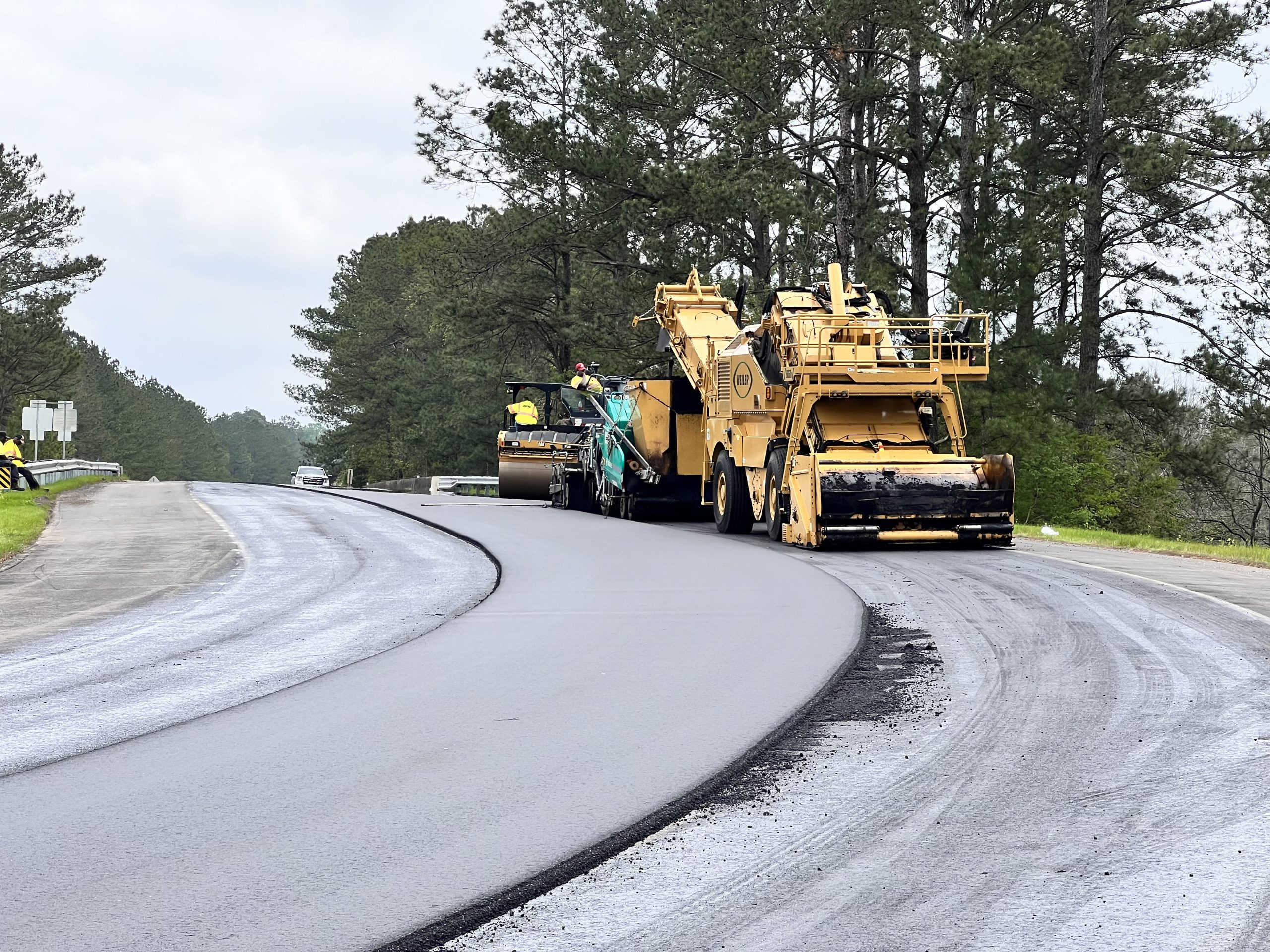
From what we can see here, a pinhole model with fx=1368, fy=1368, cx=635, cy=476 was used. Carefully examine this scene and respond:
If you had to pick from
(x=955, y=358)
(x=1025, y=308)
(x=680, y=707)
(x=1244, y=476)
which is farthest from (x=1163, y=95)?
(x=680, y=707)

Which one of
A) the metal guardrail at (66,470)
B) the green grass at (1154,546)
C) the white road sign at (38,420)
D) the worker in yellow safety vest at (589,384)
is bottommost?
the green grass at (1154,546)

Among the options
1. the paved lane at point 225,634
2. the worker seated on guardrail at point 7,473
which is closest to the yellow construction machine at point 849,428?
the paved lane at point 225,634

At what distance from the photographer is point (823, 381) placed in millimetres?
16781

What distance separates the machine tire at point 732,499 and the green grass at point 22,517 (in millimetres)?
9207

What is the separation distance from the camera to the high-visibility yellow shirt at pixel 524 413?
3256cm

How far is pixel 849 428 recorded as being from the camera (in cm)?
1691

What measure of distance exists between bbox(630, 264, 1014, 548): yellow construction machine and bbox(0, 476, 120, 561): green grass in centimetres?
924

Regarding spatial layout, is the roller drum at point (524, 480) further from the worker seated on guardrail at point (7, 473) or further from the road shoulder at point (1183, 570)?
the road shoulder at point (1183, 570)

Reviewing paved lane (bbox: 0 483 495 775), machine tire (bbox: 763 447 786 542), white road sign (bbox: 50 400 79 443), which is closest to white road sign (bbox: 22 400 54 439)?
white road sign (bbox: 50 400 79 443)

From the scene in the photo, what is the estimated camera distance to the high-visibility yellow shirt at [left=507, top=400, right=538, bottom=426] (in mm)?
32562

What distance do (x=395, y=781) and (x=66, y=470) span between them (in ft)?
114

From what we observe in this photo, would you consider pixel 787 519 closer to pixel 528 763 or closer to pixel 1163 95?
pixel 528 763

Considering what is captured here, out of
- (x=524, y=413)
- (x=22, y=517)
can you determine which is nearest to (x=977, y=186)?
(x=524, y=413)

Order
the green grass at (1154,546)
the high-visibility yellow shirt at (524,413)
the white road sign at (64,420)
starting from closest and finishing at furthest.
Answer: the green grass at (1154,546) < the high-visibility yellow shirt at (524,413) < the white road sign at (64,420)
